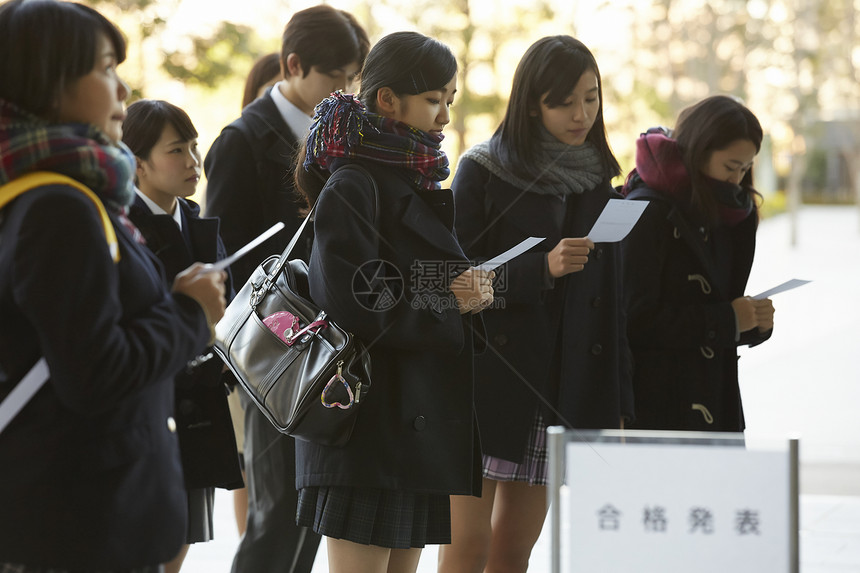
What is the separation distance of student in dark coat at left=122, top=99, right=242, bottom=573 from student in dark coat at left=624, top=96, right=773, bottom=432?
1.13 m

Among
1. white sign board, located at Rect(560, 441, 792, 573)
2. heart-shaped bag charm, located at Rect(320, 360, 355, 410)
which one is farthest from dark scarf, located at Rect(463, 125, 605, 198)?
white sign board, located at Rect(560, 441, 792, 573)

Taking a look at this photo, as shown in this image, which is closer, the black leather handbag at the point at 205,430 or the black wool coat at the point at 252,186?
the black leather handbag at the point at 205,430

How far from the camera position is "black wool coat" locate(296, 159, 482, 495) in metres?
1.95

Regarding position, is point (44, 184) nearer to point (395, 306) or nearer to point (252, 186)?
point (395, 306)

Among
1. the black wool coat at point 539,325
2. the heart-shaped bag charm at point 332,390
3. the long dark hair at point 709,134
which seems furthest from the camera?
the long dark hair at point 709,134

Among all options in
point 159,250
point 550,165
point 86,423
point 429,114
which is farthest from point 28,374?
point 550,165

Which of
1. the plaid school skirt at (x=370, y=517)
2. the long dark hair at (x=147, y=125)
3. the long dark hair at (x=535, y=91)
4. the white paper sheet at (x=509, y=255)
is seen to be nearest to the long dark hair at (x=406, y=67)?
the white paper sheet at (x=509, y=255)

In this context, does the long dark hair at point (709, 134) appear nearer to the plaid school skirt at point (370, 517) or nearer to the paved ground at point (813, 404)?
the paved ground at point (813, 404)

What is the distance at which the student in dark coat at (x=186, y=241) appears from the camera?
2.30 meters

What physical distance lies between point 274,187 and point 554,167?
0.80 metres

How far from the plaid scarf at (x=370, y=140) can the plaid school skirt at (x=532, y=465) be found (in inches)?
31.1

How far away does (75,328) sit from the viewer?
137 centimetres

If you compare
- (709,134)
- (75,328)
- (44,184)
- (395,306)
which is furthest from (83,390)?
(709,134)

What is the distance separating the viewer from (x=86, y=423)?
1.45 m
